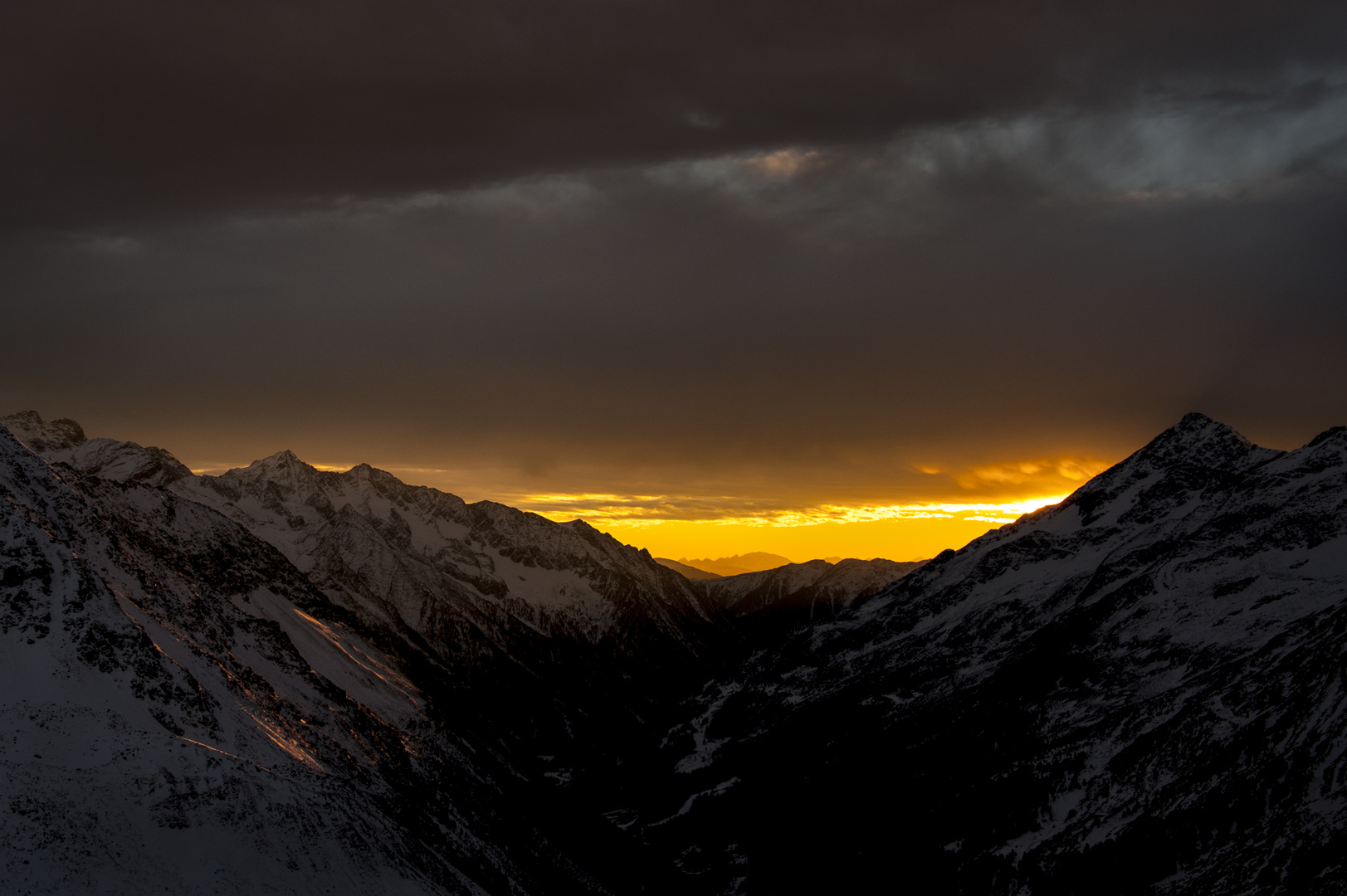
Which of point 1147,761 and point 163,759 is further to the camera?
point 1147,761

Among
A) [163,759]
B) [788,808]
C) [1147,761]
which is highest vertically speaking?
[163,759]

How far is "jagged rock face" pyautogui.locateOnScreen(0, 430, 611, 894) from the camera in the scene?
7831cm

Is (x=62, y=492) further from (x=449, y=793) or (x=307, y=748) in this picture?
(x=449, y=793)

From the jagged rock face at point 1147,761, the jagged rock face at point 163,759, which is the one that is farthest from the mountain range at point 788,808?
the jagged rock face at point 1147,761

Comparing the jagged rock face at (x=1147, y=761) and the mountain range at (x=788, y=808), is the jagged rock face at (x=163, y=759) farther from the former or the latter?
the jagged rock face at (x=1147, y=761)

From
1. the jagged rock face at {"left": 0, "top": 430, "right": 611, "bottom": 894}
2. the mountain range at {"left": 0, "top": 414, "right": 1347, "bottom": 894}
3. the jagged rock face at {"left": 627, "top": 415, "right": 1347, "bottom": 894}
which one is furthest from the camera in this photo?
the jagged rock face at {"left": 627, "top": 415, "right": 1347, "bottom": 894}

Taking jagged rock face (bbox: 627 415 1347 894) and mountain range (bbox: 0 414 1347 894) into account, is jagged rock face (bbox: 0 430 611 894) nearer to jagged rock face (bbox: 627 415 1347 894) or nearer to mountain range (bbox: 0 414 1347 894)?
mountain range (bbox: 0 414 1347 894)

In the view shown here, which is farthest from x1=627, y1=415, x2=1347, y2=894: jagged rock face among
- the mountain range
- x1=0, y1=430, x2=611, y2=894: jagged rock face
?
x1=0, y1=430, x2=611, y2=894: jagged rock face

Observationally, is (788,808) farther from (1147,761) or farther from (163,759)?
(163,759)

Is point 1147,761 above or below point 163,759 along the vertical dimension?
below

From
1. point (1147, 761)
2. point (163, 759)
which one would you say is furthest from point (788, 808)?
point (163, 759)

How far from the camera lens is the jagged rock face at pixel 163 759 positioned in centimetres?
7831

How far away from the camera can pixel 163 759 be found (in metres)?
88.4

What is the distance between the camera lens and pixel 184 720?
99375 millimetres
